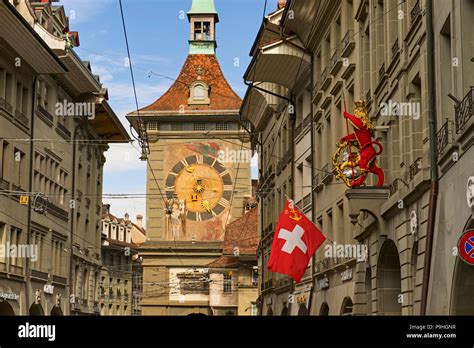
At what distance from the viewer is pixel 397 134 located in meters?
24.8

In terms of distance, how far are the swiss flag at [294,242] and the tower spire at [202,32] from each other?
47.2 meters

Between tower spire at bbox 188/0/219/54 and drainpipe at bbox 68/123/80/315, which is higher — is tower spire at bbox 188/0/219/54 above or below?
above

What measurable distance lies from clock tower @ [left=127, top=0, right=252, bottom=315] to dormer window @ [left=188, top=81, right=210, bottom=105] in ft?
0.23

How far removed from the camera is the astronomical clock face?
8131 centimetres

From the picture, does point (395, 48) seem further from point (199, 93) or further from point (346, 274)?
point (199, 93)

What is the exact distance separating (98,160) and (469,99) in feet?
149

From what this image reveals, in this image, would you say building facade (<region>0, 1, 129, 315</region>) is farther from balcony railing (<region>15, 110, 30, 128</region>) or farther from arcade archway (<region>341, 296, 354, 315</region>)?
arcade archway (<region>341, 296, 354, 315</region>)

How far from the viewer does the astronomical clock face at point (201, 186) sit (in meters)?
81.3

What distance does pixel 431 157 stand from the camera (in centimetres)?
2028

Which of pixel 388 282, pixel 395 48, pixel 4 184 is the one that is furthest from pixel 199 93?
pixel 395 48

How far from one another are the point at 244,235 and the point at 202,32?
18.5m

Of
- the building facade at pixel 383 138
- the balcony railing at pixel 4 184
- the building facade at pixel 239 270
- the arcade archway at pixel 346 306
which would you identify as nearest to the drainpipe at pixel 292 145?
the building facade at pixel 383 138

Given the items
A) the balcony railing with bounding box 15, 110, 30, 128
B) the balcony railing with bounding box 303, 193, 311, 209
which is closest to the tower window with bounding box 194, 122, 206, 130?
the balcony railing with bounding box 15, 110, 30, 128
